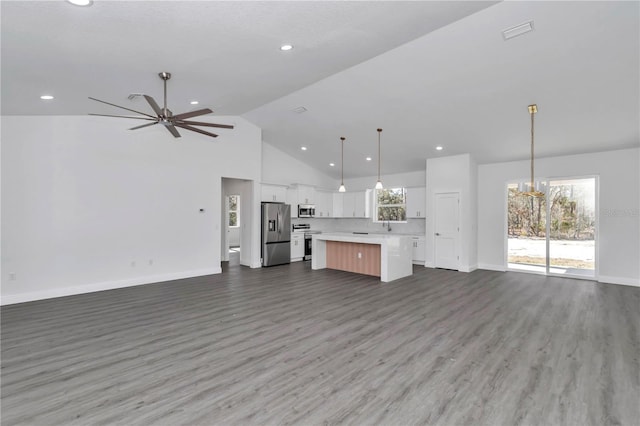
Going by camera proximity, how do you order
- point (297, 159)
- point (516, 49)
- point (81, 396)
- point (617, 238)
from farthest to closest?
point (297, 159)
point (617, 238)
point (516, 49)
point (81, 396)

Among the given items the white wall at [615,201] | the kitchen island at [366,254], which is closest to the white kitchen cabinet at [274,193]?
the kitchen island at [366,254]

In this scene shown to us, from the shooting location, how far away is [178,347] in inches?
122

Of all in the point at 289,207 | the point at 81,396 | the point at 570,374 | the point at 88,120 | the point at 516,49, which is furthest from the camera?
the point at 289,207

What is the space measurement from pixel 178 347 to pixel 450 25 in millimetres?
4635

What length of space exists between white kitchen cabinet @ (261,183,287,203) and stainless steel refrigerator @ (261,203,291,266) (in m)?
0.27

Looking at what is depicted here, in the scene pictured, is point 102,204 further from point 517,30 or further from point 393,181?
point 393,181

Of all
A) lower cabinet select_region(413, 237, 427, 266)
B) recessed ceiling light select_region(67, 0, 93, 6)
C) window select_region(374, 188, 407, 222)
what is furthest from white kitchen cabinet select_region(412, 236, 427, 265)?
recessed ceiling light select_region(67, 0, 93, 6)

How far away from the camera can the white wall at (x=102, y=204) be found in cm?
473

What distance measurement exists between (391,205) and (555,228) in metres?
4.09

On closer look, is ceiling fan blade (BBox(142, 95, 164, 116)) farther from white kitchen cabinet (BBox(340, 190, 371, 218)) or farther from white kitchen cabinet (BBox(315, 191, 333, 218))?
white kitchen cabinet (BBox(340, 190, 371, 218))

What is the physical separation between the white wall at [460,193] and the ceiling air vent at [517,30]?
12.6 ft

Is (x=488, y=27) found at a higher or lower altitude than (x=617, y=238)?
higher

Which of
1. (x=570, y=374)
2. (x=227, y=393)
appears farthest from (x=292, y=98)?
(x=570, y=374)

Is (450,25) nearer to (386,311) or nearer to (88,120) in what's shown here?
(386,311)
